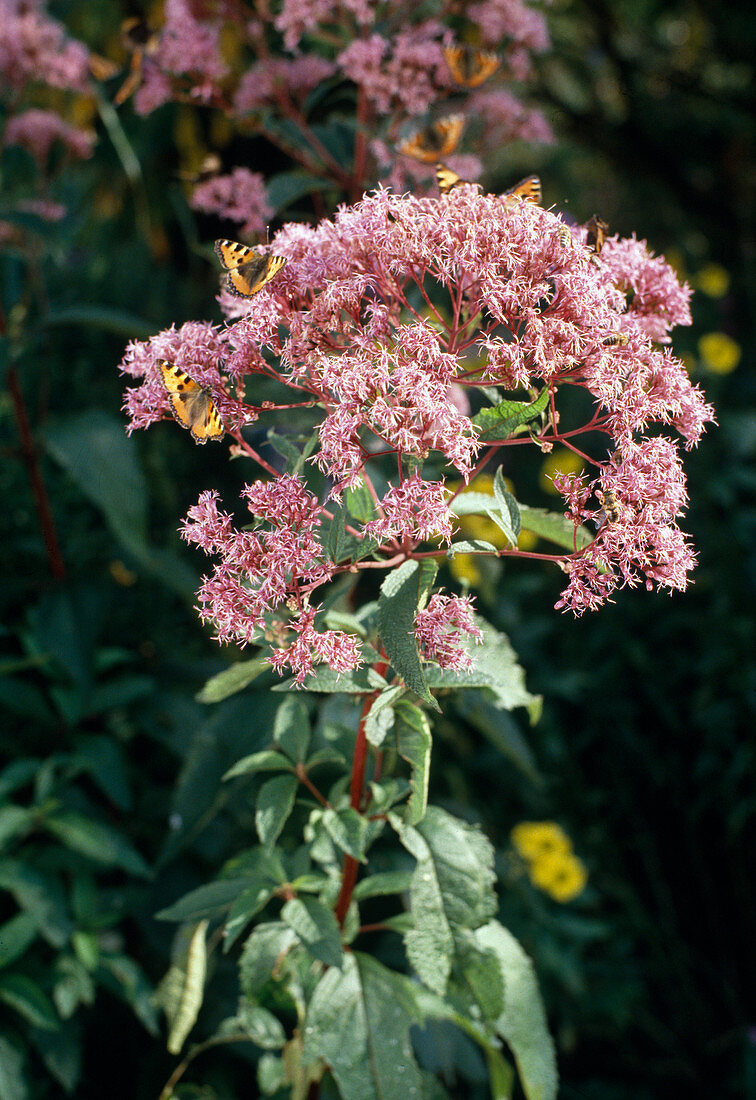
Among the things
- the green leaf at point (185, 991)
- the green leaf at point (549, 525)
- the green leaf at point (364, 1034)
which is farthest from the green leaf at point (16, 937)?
the green leaf at point (549, 525)

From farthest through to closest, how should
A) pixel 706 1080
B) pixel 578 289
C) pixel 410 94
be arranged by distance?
pixel 706 1080
pixel 410 94
pixel 578 289

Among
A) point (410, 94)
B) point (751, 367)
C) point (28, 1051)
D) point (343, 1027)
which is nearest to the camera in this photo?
point (343, 1027)

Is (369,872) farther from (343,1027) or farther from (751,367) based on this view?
(751,367)

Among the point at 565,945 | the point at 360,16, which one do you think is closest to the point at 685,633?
the point at 565,945

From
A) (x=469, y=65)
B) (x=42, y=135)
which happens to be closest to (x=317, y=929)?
(x=469, y=65)

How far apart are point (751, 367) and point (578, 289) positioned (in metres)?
2.51

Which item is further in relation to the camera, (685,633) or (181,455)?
(685,633)

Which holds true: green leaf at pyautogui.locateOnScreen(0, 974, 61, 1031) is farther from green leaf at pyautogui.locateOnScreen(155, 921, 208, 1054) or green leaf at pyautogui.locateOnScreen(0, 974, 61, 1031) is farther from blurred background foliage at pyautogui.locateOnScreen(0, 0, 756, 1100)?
green leaf at pyautogui.locateOnScreen(155, 921, 208, 1054)

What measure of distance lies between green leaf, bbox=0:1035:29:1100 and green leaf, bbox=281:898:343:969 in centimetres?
52

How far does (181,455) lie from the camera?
1.76m

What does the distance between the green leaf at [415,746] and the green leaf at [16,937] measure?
592mm

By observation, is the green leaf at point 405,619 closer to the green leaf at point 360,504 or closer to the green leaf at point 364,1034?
the green leaf at point 360,504

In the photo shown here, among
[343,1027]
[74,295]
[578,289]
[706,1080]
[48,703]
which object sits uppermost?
[74,295]

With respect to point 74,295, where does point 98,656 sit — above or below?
below
